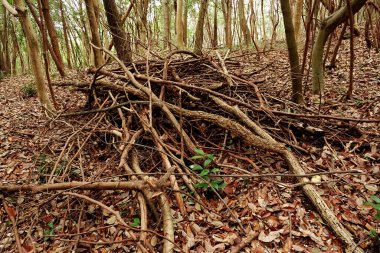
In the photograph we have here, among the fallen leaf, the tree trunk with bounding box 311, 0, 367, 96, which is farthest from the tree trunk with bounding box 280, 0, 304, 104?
the fallen leaf

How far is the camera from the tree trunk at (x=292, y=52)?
3.31 meters

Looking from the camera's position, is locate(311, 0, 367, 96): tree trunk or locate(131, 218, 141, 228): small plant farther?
locate(311, 0, 367, 96): tree trunk

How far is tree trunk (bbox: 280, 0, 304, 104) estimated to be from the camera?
130 inches

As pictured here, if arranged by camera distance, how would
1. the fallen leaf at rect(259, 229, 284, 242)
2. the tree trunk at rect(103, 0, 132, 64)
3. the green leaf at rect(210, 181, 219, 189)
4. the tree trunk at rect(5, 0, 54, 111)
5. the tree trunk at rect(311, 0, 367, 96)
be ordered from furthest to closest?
the tree trunk at rect(103, 0, 132, 64) < the tree trunk at rect(5, 0, 54, 111) < the tree trunk at rect(311, 0, 367, 96) < the green leaf at rect(210, 181, 219, 189) < the fallen leaf at rect(259, 229, 284, 242)

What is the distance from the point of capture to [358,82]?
4.95m

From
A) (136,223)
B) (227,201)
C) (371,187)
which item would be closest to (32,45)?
(136,223)

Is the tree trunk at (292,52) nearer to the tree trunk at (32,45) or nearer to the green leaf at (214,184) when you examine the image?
the green leaf at (214,184)

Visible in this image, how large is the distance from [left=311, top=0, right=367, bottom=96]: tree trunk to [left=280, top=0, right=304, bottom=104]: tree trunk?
633 millimetres

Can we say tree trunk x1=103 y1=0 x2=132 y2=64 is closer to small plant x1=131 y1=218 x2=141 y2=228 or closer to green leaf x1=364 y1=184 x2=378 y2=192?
small plant x1=131 y1=218 x2=141 y2=228

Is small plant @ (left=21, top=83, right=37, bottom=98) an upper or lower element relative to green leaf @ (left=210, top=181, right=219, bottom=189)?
upper

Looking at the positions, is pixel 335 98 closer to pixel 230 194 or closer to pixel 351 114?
pixel 351 114

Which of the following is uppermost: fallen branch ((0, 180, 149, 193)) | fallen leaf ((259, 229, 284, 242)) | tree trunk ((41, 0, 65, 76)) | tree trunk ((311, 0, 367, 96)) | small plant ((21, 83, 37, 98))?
tree trunk ((41, 0, 65, 76))

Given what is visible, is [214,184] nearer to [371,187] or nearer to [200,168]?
[200,168]

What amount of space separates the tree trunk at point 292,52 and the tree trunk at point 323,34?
2.08ft
